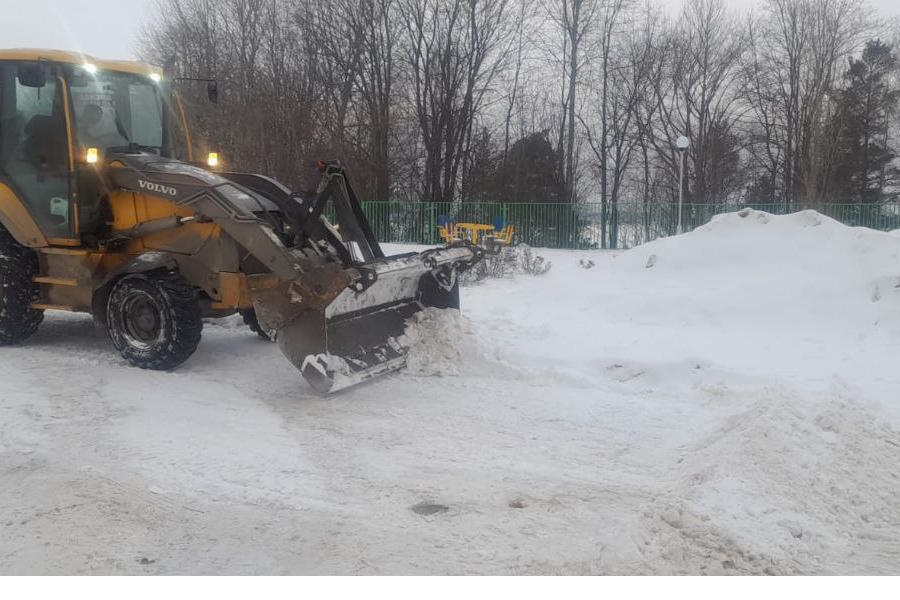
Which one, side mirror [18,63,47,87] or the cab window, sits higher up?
side mirror [18,63,47,87]

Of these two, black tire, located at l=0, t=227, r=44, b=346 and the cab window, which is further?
black tire, located at l=0, t=227, r=44, b=346

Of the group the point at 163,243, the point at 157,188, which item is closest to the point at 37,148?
the point at 157,188

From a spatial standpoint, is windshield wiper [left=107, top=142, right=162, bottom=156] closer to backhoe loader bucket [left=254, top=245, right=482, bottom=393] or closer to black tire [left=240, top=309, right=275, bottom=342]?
black tire [left=240, top=309, right=275, bottom=342]

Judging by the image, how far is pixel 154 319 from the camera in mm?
6930

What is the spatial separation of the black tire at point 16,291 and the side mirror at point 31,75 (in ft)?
6.08

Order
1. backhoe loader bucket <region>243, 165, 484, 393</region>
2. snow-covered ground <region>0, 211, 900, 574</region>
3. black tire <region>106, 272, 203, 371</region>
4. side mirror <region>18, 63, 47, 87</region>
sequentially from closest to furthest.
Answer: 1. snow-covered ground <region>0, 211, 900, 574</region>
2. backhoe loader bucket <region>243, 165, 484, 393</region>
3. black tire <region>106, 272, 203, 371</region>
4. side mirror <region>18, 63, 47, 87</region>

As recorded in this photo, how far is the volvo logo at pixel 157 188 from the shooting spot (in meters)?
6.89

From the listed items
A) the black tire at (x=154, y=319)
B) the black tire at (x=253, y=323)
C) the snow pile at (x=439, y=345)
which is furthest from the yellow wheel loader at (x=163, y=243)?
the black tire at (x=253, y=323)

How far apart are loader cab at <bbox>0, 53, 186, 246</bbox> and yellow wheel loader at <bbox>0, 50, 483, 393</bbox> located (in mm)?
13

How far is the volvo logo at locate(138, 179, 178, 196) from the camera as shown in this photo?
6.89m

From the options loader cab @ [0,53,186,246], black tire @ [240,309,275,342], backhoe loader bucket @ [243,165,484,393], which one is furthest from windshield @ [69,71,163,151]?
backhoe loader bucket @ [243,165,484,393]

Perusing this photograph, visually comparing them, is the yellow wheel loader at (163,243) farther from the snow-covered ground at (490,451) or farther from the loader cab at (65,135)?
the snow-covered ground at (490,451)

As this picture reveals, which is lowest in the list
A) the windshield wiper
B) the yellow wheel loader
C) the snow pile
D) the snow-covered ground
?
the snow-covered ground

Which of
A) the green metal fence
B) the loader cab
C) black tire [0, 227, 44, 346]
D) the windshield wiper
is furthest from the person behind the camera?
the green metal fence
